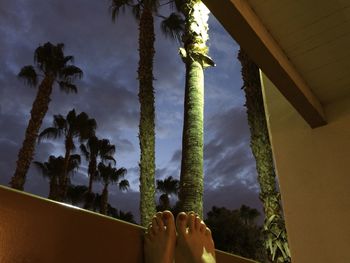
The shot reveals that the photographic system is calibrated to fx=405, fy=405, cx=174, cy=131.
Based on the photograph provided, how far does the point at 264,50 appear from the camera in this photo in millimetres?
1918

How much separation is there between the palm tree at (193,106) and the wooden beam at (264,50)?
3.56 metres

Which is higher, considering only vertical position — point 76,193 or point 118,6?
point 76,193

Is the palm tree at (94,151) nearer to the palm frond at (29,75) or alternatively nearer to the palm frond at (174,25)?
the palm frond at (29,75)

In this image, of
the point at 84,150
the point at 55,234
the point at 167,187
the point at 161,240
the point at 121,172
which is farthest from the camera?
the point at 167,187

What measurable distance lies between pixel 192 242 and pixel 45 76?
15033mm

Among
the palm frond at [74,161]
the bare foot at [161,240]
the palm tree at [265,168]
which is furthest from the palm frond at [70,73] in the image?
the bare foot at [161,240]

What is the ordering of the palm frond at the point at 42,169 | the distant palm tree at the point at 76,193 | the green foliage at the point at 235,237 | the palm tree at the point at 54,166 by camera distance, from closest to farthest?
the green foliage at the point at 235,237 → the palm tree at the point at 54,166 → the palm frond at the point at 42,169 → the distant palm tree at the point at 76,193

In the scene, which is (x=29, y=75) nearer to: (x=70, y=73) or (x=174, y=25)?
(x=70, y=73)

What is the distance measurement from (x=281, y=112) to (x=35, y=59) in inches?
598

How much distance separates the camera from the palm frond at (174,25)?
1087cm

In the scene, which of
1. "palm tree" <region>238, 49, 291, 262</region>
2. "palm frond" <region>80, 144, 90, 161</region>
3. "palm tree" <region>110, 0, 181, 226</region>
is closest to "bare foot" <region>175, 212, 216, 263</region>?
"palm tree" <region>238, 49, 291, 262</region>

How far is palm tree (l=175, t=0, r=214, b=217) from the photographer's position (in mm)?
6078

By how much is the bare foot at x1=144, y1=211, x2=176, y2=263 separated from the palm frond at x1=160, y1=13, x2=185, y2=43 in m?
9.39

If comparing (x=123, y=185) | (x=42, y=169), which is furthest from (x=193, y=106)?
(x=123, y=185)
